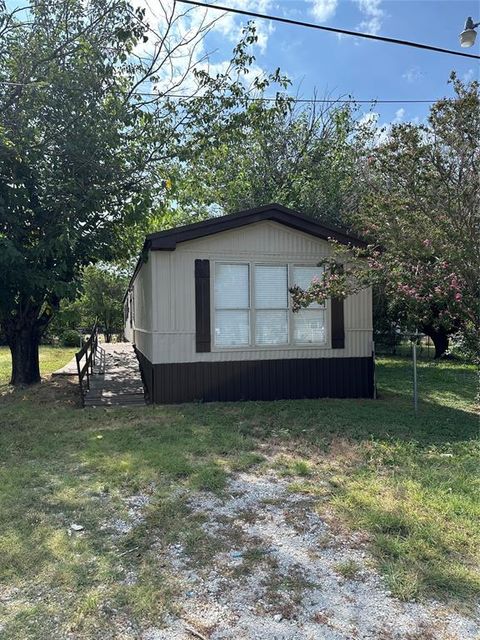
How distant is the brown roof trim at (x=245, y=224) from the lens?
7.48 m

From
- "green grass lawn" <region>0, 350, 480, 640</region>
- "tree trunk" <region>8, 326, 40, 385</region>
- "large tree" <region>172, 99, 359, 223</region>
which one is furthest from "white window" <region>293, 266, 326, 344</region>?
"tree trunk" <region>8, 326, 40, 385</region>

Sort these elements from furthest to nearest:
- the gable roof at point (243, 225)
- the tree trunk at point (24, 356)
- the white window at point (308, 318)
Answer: the tree trunk at point (24, 356) < the white window at point (308, 318) < the gable roof at point (243, 225)

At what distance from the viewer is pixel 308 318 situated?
843 centimetres

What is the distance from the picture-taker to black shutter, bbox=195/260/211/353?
780 cm

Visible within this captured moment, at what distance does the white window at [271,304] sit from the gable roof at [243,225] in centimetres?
83

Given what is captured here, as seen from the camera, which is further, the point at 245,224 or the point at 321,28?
the point at 245,224

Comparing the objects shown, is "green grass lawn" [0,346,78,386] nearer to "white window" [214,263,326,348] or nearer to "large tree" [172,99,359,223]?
"white window" [214,263,326,348]

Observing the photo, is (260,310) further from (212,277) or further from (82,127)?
(82,127)

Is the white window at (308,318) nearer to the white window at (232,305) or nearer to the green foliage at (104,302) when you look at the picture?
the white window at (232,305)

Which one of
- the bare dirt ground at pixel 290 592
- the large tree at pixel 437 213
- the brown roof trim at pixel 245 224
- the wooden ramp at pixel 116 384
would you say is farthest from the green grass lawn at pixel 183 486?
the brown roof trim at pixel 245 224

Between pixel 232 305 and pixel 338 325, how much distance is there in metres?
2.08

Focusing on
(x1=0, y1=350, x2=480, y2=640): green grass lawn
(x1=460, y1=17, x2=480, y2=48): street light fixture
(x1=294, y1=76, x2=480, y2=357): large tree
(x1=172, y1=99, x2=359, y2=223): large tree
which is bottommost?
(x1=0, y1=350, x2=480, y2=640): green grass lawn

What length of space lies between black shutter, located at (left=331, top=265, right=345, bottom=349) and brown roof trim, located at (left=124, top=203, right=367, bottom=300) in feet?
3.76


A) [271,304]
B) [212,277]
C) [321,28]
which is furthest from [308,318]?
[321,28]
